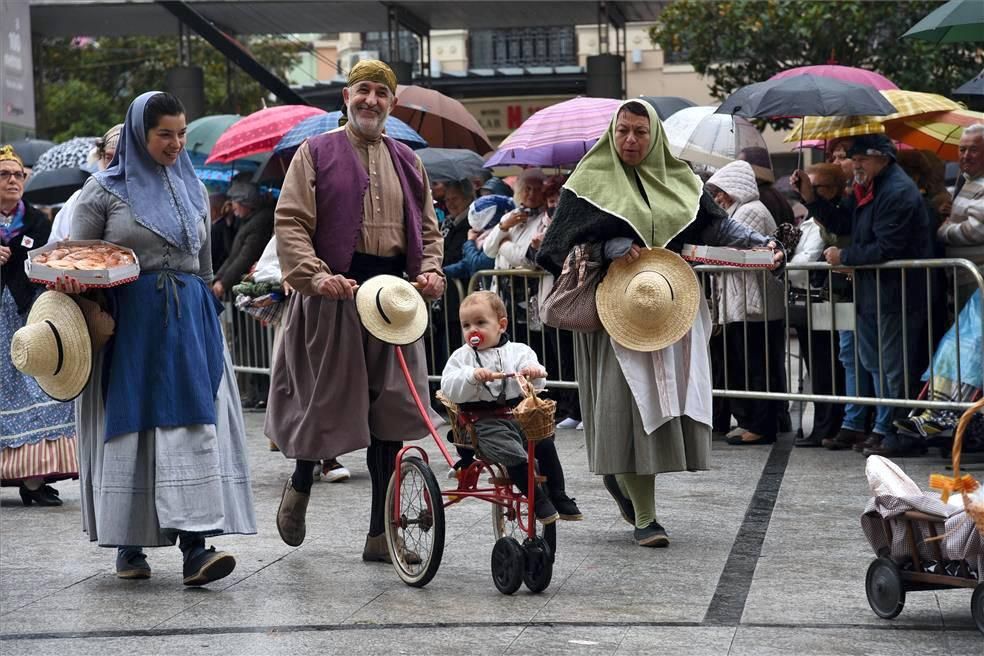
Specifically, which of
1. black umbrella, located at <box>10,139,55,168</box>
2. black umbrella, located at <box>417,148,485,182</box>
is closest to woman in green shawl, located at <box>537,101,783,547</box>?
black umbrella, located at <box>417,148,485,182</box>

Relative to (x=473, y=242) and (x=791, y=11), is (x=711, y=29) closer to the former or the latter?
(x=791, y=11)

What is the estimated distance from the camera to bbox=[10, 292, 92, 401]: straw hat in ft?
22.1

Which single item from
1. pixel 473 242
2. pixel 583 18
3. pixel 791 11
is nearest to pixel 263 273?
pixel 473 242

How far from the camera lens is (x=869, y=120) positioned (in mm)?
11875

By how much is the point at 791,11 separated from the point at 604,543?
19.7m

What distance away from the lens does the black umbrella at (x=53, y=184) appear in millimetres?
17266

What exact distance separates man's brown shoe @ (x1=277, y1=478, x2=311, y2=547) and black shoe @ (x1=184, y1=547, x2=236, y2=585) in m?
0.54

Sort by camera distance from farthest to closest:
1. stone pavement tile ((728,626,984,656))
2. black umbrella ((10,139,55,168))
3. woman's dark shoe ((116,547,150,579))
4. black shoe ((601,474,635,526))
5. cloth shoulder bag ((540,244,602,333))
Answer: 1. black umbrella ((10,139,55,168))
2. black shoe ((601,474,635,526))
3. cloth shoulder bag ((540,244,602,333))
4. woman's dark shoe ((116,547,150,579))
5. stone pavement tile ((728,626,984,656))

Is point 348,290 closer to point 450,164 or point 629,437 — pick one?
point 629,437

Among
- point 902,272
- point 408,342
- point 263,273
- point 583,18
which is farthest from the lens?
point 583,18

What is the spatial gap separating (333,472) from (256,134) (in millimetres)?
4771

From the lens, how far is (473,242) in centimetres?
1291

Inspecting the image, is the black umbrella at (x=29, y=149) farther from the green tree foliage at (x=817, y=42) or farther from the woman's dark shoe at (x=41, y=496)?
the woman's dark shoe at (x=41, y=496)

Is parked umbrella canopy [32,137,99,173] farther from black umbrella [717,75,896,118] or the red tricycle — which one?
the red tricycle
